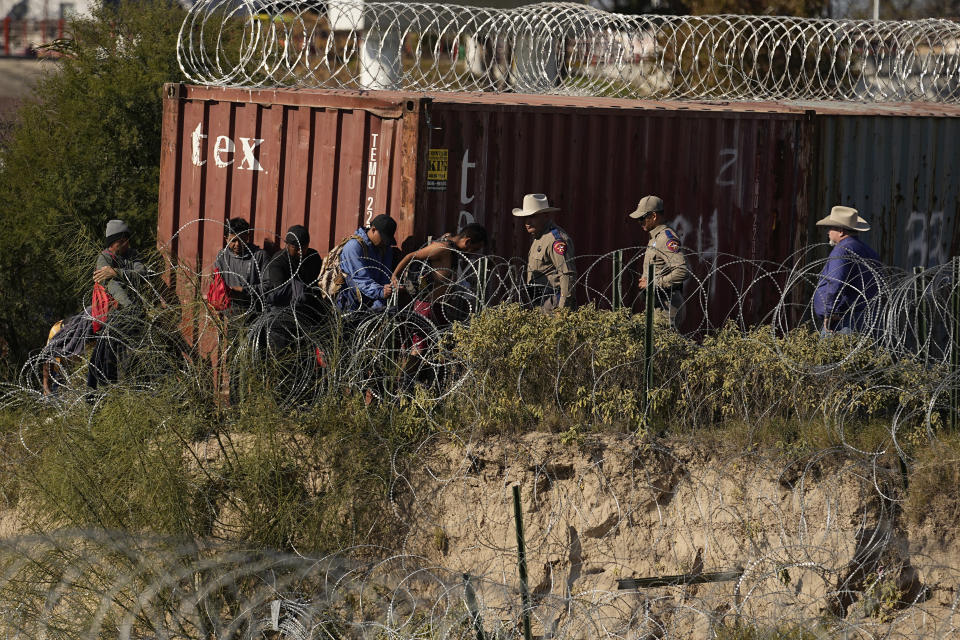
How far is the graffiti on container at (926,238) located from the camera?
11430 mm

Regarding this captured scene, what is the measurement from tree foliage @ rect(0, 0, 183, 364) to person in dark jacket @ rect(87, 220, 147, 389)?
2501 mm

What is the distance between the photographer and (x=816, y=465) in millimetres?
6762

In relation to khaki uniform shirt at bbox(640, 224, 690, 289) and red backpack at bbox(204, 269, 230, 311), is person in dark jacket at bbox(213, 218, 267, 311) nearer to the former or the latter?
red backpack at bbox(204, 269, 230, 311)

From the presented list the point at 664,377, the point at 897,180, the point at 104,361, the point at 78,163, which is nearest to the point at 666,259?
the point at 664,377

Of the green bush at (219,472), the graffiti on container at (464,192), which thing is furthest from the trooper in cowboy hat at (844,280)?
the green bush at (219,472)

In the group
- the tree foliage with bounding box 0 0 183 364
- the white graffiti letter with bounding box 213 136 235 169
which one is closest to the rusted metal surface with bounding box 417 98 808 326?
the white graffiti letter with bounding box 213 136 235 169

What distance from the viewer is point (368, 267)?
25.7 feet

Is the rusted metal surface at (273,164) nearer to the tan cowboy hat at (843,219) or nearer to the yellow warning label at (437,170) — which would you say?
the yellow warning label at (437,170)

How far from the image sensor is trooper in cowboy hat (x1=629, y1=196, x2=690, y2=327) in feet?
26.8

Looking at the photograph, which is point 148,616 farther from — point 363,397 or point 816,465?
point 816,465

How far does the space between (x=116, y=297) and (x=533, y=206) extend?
9.55 ft

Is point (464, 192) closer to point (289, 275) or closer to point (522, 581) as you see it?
point (289, 275)

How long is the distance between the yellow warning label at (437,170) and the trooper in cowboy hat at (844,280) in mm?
2680

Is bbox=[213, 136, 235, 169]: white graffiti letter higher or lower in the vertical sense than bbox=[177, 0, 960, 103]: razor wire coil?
lower
